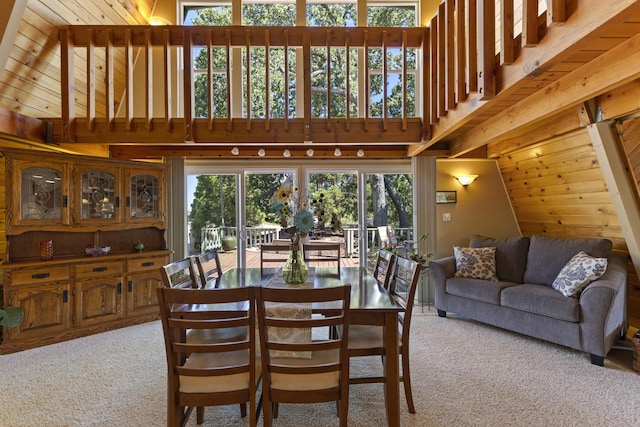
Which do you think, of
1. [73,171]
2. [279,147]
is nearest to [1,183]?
[73,171]

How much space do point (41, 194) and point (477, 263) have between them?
→ 16.3 ft

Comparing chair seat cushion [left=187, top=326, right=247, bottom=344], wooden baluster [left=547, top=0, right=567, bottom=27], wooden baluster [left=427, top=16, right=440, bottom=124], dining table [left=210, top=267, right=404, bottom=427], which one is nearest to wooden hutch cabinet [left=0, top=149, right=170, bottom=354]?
dining table [left=210, top=267, right=404, bottom=427]

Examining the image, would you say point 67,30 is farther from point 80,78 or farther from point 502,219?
point 502,219

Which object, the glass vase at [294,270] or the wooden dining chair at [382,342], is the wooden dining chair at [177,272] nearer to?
the glass vase at [294,270]

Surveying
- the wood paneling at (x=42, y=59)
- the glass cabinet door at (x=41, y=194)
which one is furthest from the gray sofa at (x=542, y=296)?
the wood paneling at (x=42, y=59)

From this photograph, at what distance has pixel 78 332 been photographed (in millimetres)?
3551

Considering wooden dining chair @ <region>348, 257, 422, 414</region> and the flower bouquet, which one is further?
the flower bouquet

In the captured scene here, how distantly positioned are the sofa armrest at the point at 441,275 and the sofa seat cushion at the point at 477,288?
0.07 metres

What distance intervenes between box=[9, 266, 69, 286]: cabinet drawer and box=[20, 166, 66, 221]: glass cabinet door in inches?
21.3

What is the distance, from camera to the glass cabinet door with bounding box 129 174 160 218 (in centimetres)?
412

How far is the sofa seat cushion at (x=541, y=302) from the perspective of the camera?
9.68 ft

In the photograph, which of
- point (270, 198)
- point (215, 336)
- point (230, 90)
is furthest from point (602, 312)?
point (230, 90)

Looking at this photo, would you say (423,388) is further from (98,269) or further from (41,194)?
(41,194)

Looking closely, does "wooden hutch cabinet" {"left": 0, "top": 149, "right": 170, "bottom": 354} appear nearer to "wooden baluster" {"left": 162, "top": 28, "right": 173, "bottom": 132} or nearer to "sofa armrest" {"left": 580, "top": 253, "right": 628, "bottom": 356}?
"wooden baluster" {"left": 162, "top": 28, "right": 173, "bottom": 132}
